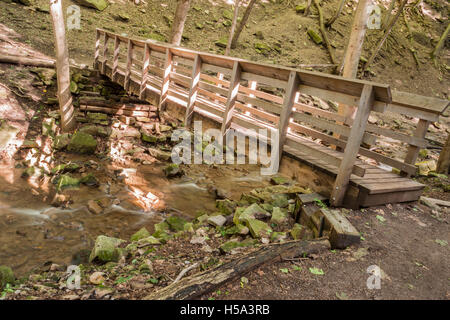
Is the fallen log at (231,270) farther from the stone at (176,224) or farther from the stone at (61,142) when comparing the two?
the stone at (61,142)

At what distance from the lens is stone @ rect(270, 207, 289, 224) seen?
15.6 ft

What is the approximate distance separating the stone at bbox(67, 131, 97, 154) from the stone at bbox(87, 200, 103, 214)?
310 cm

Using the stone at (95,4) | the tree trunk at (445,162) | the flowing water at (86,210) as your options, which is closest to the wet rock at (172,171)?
the flowing water at (86,210)

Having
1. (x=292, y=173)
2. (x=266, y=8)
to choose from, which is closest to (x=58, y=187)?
(x=292, y=173)

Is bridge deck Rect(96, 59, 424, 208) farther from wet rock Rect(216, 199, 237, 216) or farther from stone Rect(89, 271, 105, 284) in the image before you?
stone Rect(89, 271, 105, 284)

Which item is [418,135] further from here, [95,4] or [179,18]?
[95,4]

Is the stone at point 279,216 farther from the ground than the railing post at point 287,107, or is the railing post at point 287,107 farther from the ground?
the railing post at point 287,107

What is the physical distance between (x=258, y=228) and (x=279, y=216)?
0.56 m

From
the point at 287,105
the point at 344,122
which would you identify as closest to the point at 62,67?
the point at 287,105

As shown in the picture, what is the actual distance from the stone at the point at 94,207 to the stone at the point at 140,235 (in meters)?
1.51

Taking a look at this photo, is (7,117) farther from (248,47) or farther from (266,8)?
(266,8)

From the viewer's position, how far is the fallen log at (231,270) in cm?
256

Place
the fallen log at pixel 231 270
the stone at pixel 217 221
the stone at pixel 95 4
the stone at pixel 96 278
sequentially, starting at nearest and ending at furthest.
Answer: the fallen log at pixel 231 270 → the stone at pixel 96 278 → the stone at pixel 217 221 → the stone at pixel 95 4

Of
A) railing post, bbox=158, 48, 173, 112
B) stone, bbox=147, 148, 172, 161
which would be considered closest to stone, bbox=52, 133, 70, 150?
stone, bbox=147, 148, 172, 161
